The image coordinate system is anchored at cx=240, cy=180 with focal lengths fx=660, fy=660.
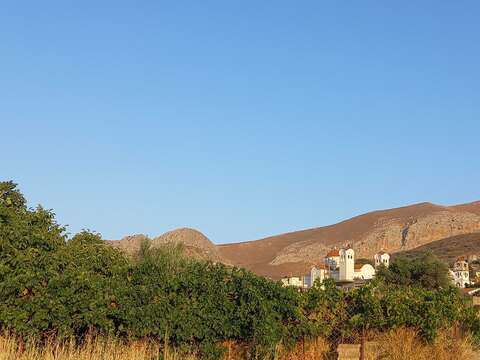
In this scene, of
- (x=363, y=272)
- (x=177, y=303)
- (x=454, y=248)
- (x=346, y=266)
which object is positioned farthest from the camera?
(x=454, y=248)

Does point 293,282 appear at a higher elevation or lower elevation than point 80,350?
higher

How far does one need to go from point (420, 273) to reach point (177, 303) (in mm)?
40940

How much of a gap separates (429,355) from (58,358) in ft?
22.8

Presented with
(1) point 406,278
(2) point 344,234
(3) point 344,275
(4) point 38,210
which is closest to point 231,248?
(2) point 344,234

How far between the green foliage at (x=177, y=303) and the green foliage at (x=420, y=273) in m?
35.2

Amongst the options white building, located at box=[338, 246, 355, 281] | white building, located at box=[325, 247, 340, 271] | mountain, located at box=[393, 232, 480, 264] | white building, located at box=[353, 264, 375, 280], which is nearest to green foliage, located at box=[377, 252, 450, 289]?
white building, located at box=[353, 264, 375, 280]

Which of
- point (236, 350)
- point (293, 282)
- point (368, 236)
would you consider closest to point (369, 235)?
point (368, 236)

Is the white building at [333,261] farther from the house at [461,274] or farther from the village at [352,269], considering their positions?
the house at [461,274]

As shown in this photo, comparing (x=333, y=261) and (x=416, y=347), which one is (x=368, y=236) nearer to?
(x=333, y=261)

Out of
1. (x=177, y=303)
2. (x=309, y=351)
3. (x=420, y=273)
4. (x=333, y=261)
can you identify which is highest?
(x=333, y=261)

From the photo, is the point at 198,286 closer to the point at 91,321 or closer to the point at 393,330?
the point at 91,321

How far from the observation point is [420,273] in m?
50.1

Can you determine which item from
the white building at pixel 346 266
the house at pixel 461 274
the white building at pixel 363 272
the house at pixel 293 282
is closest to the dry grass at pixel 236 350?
the house at pixel 293 282

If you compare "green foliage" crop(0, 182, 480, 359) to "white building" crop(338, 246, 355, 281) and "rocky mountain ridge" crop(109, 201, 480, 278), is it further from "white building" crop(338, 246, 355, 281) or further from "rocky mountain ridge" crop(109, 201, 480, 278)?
"rocky mountain ridge" crop(109, 201, 480, 278)
